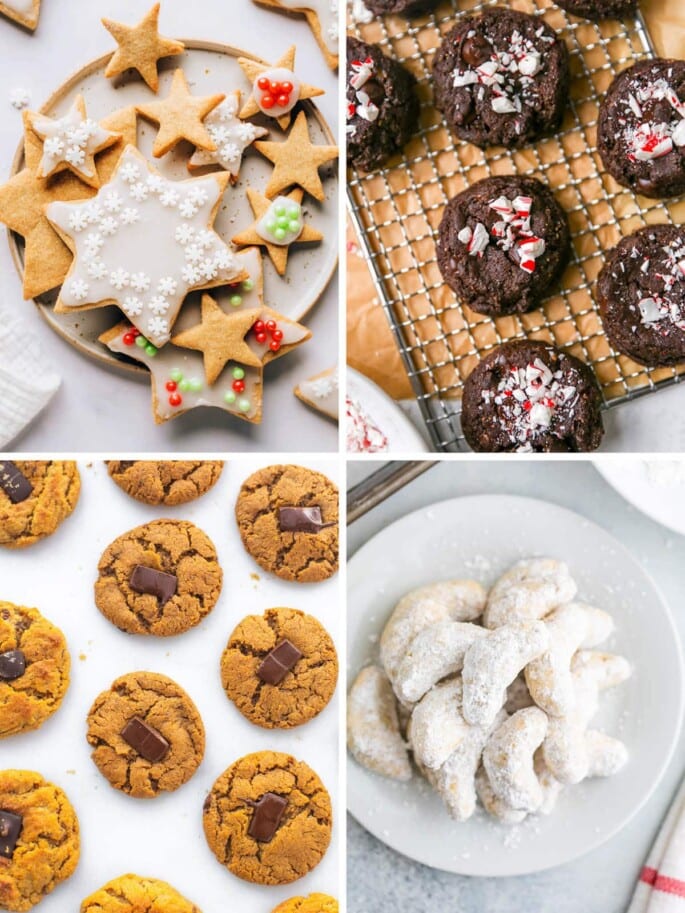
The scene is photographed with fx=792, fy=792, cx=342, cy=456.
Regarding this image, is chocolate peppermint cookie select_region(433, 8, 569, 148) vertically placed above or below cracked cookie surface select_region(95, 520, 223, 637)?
above

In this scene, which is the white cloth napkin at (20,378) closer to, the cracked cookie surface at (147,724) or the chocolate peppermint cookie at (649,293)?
the cracked cookie surface at (147,724)

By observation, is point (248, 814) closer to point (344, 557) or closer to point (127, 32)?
point (344, 557)

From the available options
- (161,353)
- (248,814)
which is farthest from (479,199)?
(248,814)

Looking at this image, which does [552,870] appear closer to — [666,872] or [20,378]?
[666,872]

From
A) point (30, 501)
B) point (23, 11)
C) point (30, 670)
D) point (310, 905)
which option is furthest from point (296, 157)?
point (310, 905)

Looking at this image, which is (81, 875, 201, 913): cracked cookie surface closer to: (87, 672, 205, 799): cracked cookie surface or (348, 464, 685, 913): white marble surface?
(87, 672, 205, 799): cracked cookie surface

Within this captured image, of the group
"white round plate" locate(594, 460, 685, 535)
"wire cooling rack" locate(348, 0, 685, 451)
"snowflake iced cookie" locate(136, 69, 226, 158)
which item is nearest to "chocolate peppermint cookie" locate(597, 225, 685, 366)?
"wire cooling rack" locate(348, 0, 685, 451)
